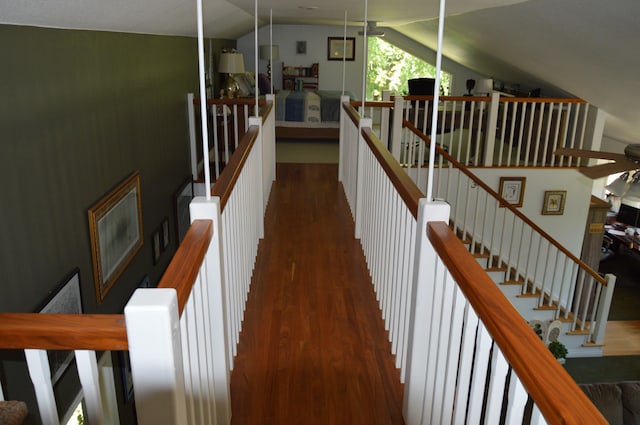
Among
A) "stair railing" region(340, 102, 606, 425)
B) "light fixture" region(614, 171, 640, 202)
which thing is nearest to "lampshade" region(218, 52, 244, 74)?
"stair railing" region(340, 102, 606, 425)

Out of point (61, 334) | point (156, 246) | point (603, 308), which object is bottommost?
point (603, 308)

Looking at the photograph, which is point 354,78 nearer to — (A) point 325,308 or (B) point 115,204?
(B) point 115,204

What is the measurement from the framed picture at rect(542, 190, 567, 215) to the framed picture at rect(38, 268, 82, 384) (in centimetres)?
657

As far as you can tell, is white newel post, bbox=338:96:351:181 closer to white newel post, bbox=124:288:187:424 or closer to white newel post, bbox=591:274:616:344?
white newel post, bbox=591:274:616:344

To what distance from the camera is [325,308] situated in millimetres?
2928

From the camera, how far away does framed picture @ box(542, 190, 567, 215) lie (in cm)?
760

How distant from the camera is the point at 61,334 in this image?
3.59 ft

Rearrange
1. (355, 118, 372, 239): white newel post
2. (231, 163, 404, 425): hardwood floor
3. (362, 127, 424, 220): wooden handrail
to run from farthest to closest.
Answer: (355, 118, 372, 239): white newel post, (231, 163, 404, 425): hardwood floor, (362, 127, 424, 220): wooden handrail

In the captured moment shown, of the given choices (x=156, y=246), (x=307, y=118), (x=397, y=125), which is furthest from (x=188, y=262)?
(x=307, y=118)

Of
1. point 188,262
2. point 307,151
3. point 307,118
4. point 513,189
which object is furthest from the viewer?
point 307,118

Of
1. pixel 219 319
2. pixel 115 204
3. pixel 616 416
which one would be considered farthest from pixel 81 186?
pixel 616 416

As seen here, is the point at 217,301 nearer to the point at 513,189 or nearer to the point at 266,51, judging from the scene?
the point at 513,189

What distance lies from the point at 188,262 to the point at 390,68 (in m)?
12.8

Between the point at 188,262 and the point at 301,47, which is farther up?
the point at 301,47
